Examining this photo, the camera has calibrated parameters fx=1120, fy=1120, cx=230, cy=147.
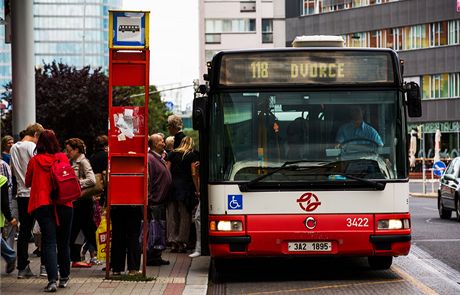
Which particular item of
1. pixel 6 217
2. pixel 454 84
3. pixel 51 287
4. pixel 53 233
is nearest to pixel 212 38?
pixel 454 84

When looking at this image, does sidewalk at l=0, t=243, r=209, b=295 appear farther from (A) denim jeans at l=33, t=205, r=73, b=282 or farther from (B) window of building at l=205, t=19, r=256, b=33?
(B) window of building at l=205, t=19, r=256, b=33

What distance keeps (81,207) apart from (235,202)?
233 cm

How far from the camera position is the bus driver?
44.3 ft

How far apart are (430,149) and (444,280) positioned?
61.8 meters

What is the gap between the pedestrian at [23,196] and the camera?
13352 millimetres

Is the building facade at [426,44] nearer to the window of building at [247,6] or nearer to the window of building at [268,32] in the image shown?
the window of building at [268,32]

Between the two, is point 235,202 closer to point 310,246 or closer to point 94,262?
point 310,246

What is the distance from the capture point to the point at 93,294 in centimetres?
1202

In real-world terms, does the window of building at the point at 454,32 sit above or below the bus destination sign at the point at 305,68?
above

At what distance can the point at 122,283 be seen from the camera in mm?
13133

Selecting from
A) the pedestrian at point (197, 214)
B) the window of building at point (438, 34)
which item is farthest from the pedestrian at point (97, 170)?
the window of building at point (438, 34)

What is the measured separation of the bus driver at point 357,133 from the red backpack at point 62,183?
3.29 meters

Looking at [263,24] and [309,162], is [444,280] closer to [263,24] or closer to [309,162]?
[309,162]

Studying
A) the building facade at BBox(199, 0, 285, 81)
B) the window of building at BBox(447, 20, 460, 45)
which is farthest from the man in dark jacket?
the building facade at BBox(199, 0, 285, 81)
